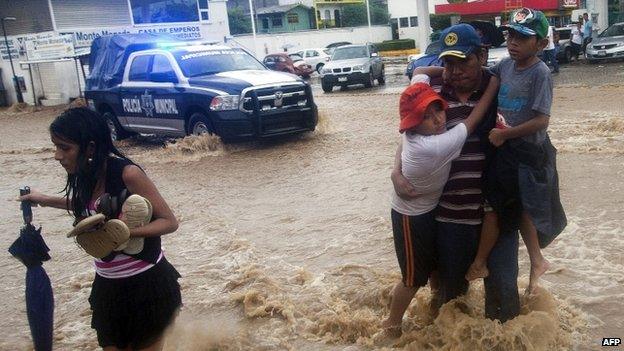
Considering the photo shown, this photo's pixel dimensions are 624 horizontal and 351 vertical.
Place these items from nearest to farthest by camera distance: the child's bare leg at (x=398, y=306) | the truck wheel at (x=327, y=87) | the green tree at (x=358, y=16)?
the child's bare leg at (x=398, y=306)
the truck wheel at (x=327, y=87)
the green tree at (x=358, y=16)

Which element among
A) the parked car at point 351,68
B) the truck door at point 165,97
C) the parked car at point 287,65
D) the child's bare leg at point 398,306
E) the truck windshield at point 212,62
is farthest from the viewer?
the parked car at point 287,65

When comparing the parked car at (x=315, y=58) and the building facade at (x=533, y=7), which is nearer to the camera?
the building facade at (x=533, y=7)

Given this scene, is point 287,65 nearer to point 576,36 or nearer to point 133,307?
point 576,36

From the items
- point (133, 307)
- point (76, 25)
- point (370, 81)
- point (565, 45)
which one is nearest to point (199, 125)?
point (133, 307)

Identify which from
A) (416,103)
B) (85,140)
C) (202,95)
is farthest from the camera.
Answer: (202,95)

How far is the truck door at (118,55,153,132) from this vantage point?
39.1ft

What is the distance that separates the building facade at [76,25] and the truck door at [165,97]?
1512 centimetres

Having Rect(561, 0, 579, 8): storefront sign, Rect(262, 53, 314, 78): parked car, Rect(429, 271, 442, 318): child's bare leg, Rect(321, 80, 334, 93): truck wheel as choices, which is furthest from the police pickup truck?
Rect(561, 0, 579, 8): storefront sign

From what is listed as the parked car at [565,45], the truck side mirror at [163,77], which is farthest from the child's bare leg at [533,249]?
the parked car at [565,45]

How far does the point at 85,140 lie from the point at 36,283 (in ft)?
2.78

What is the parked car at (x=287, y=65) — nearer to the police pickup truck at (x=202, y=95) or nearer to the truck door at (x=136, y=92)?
the police pickup truck at (x=202, y=95)

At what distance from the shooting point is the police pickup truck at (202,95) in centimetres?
1042

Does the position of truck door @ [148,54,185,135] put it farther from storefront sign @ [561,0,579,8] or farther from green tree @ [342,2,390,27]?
green tree @ [342,2,390,27]

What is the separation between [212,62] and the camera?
1148cm
